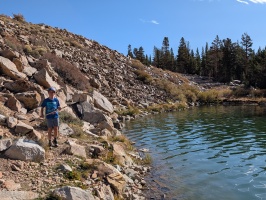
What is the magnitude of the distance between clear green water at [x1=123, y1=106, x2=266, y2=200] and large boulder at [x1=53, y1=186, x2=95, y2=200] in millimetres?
2947

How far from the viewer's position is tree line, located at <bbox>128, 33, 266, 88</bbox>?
59.8 metres

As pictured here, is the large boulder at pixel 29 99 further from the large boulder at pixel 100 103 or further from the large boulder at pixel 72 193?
the large boulder at pixel 72 193

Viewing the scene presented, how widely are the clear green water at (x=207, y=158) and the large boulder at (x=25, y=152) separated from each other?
4.18 meters

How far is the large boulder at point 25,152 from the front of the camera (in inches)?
368

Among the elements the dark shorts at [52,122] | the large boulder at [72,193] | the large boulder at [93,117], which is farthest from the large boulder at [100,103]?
the large boulder at [72,193]

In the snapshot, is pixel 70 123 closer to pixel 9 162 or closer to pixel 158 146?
pixel 158 146

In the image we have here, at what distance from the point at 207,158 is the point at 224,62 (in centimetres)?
7153

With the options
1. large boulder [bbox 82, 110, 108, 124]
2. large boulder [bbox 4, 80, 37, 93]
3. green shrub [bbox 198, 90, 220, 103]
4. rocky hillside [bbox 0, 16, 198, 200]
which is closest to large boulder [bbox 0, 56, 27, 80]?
rocky hillside [bbox 0, 16, 198, 200]

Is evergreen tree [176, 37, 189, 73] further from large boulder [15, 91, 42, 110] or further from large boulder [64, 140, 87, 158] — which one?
large boulder [64, 140, 87, 158]

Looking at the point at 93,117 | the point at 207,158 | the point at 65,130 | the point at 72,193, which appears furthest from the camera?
the point at 93,117

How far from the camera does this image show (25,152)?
9445 millimetres

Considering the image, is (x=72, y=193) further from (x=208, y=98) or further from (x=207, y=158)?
(x=208, y=98)

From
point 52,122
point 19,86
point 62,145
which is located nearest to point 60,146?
point 62,145

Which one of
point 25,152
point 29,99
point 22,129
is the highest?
point 29,99
